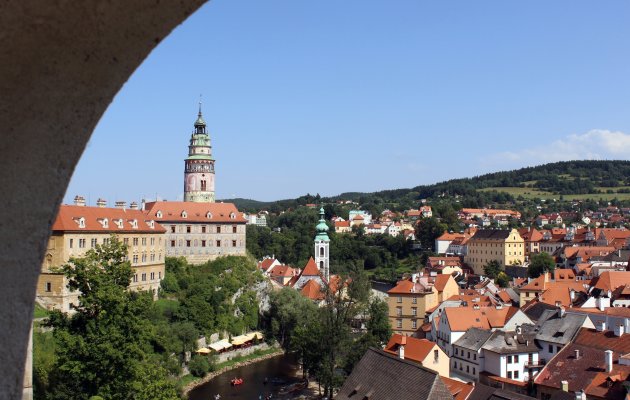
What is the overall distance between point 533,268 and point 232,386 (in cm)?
3901

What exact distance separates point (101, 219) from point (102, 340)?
22.2 m

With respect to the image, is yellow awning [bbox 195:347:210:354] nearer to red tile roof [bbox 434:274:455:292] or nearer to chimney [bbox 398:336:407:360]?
chimney [bbox 398:336:407:360]

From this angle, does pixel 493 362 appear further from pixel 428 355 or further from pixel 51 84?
pixel 51 84

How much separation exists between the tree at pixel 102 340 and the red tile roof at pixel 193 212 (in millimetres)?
30057

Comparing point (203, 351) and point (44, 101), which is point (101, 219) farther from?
point (44, 101)

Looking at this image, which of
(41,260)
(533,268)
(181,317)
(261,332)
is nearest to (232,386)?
(181,317)

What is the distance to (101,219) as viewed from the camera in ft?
113

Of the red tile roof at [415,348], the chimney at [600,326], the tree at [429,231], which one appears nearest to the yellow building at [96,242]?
the red tile roof at [415,348]

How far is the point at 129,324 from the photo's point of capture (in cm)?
1375

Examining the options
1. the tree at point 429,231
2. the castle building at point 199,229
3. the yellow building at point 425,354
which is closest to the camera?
the yellow building at point 425,354

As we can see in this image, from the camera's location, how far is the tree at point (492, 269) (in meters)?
68.5

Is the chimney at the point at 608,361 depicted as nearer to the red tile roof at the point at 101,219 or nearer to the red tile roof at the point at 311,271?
the red tile roof at the point at 101,219

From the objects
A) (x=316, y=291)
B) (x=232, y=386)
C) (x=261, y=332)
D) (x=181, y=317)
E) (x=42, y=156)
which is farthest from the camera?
(x=316, y=291)

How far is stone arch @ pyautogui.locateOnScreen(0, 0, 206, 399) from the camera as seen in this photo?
182 centimetres
